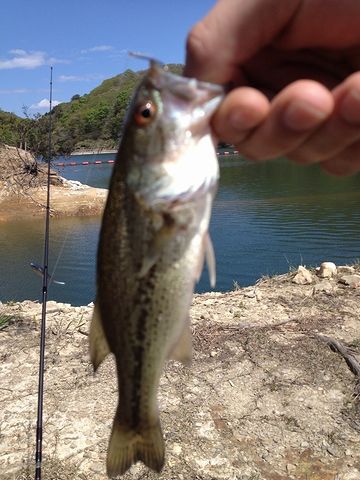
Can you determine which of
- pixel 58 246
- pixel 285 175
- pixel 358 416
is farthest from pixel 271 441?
pixel 285 175

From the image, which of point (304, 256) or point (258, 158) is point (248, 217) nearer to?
point (304, 256)

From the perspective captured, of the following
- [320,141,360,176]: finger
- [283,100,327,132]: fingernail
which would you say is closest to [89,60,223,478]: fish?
[283,100,327,132]: fingernail

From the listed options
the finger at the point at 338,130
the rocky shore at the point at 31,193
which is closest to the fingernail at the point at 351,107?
the finger at the point at 338,130

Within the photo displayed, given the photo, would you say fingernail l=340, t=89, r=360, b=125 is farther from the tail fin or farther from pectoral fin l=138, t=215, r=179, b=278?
the tail fin

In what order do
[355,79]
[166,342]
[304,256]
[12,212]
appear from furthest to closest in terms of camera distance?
[12,212] < [304,256] < [166,342] < [355,79]

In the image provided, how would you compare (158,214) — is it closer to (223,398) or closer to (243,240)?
(223,398)

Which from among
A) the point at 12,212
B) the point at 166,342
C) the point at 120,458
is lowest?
the point at 12,212
